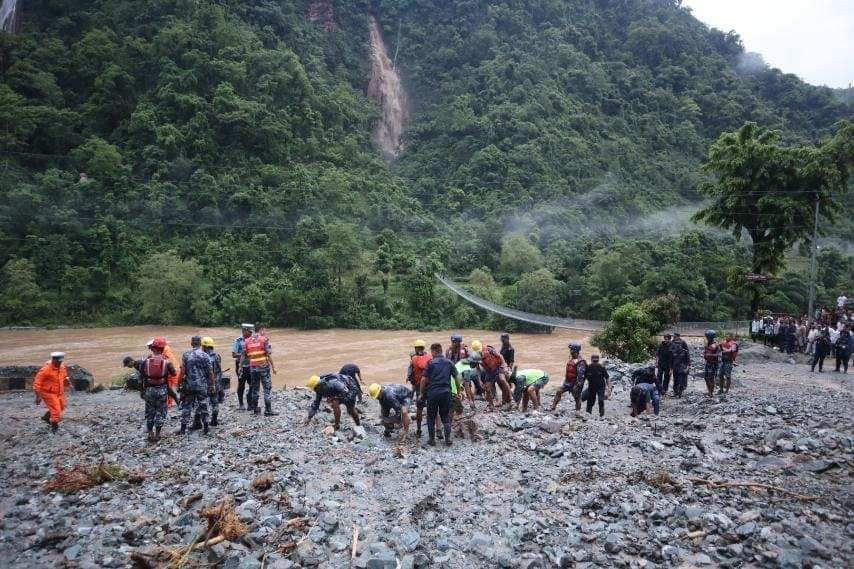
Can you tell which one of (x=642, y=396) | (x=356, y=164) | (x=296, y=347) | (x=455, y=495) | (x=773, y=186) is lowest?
(x=296, y=347)

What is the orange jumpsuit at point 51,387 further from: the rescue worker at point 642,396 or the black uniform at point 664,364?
the black uniform at point 664,364

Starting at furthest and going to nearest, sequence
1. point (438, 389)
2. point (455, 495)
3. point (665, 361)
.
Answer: point (665, 361), point (438, 389), point (455, 495)

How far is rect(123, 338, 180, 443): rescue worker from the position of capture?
743cm

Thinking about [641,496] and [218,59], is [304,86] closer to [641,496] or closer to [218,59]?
[218,59]

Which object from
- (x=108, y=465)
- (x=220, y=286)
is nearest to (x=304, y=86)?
(x=220, y=286)

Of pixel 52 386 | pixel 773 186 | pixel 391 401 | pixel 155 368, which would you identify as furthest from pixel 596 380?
pixel 773 186

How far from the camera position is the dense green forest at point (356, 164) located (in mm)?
30609

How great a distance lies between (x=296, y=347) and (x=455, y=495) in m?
19.6

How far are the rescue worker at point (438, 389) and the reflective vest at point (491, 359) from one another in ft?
6.32

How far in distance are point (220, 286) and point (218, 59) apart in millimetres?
23957

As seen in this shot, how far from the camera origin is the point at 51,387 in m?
8.68

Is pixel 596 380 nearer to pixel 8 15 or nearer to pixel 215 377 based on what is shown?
pixel 215 377

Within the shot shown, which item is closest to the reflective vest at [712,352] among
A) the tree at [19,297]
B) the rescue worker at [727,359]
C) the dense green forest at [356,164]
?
the rescue worker at [727,359]

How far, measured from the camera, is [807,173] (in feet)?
62.0
